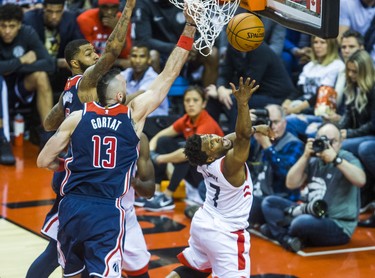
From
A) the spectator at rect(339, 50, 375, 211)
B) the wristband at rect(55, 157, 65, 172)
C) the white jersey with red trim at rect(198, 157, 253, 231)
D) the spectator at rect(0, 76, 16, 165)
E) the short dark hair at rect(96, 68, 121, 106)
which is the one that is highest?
the short dark hair at rect(96, 68, 121, 106)

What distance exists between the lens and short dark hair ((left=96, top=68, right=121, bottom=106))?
519 cm

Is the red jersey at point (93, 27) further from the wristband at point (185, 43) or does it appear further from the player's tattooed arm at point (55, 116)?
the wristband at point (185, 43)

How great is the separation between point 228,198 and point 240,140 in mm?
545

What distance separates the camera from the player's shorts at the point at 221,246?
5.78 meters

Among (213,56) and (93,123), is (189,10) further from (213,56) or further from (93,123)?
(213,56)

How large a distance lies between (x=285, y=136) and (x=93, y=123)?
3453 mm

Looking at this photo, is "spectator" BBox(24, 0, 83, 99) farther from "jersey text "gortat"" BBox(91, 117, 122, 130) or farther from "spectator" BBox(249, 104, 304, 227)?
"jersey text "gortat"" BBox(91, 117, 122, 130)

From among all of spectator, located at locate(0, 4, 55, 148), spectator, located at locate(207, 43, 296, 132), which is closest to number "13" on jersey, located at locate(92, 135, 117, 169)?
spectator, located at locate(207, 43, 296, 132)

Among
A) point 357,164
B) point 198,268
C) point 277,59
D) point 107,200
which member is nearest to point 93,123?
point 107,200

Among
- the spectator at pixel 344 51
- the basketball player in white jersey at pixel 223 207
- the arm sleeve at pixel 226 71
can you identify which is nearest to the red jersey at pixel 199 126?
the arm sleeve at pixel 226 71

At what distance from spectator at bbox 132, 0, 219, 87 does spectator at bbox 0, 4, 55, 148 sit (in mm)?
1255

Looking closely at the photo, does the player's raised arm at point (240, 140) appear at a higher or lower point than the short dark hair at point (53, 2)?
higher

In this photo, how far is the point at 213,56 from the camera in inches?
429

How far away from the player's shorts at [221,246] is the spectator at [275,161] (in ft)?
6.67
